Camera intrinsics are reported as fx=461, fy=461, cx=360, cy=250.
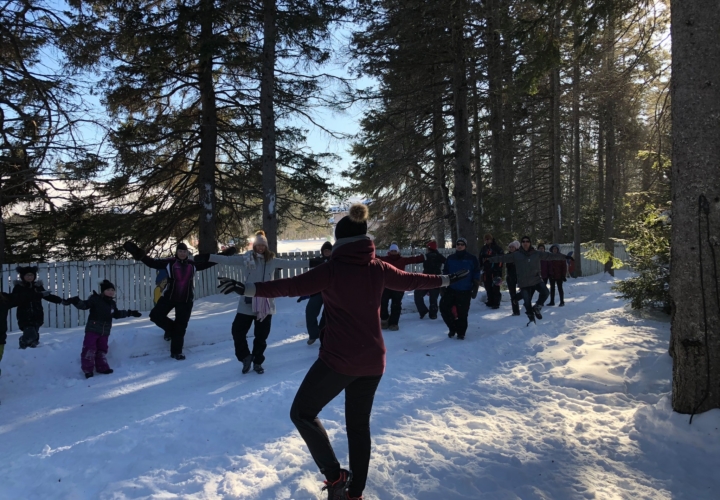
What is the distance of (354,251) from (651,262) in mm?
8386

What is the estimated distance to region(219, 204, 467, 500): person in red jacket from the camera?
10.3ft

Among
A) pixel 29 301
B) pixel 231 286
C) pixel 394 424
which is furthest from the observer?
pixel 29 301

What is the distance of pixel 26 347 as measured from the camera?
7.36 m

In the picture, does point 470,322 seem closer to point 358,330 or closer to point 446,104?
point 446,104

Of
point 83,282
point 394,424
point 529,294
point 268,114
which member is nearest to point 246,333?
point 394,424

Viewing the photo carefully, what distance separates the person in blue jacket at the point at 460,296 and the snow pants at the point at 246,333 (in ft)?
12.8

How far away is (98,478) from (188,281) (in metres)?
4.45

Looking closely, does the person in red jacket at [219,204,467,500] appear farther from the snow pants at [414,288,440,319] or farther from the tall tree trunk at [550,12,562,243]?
the tall tree trunk at [550,12,562,243]

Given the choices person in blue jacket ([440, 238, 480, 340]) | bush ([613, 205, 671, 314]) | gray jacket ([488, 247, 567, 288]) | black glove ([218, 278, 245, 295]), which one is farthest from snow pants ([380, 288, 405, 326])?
black glove ([218, 278, 245, 295])

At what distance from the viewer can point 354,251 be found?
324 cm

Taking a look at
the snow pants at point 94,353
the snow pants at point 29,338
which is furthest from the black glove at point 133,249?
the snow pants at point 29,338

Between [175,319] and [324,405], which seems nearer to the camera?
[324,405]

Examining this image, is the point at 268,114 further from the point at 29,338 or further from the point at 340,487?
the point at 340,487

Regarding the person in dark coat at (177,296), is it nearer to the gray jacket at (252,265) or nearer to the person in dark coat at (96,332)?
the person in dark coat at (96,332)
